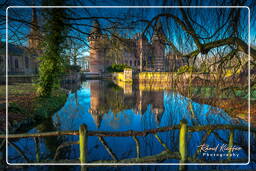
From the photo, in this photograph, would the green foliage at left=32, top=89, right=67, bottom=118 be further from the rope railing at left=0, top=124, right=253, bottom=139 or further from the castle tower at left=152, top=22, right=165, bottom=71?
the castle tower at left=152, top=22, right=165, bottom=71

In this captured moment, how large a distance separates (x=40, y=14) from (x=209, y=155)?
2827 millimetres

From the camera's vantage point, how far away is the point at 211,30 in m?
1.32

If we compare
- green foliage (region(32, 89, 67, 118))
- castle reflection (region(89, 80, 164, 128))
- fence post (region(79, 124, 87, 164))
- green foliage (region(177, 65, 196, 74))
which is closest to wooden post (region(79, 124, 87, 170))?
fence post (region(79, 124, 87, 164))

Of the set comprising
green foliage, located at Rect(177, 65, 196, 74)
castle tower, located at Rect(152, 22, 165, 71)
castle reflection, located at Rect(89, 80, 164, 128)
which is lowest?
castle reflection, located at Rect(89, 80, 164, 128)

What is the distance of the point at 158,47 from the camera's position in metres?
1.34

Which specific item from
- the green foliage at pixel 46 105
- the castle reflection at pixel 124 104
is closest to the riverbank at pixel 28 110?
the green foliage at pixel 46 105

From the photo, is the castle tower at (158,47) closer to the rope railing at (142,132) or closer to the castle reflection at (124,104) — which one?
the castle reflection at (124,104)

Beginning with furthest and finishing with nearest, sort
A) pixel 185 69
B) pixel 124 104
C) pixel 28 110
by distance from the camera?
pixel 124 104 → pixel 28 110 → pixel 185 69

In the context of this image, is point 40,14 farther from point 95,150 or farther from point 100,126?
point 100,126

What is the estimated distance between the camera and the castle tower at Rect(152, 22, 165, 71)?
49.7 inches

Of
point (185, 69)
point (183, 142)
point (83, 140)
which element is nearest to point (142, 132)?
point (183, 142)

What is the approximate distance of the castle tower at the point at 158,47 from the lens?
4.14 ft

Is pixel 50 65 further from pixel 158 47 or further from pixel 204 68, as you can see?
pixel 204 68

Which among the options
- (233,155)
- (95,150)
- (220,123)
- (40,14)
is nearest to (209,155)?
(233,155)
